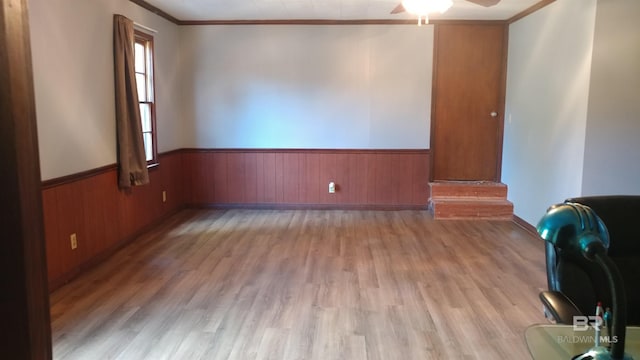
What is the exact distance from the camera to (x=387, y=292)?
3.64 m

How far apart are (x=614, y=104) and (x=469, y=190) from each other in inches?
92.3

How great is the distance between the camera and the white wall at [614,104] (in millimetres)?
4008

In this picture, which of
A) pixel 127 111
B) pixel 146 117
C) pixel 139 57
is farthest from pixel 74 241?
pixel 139 57

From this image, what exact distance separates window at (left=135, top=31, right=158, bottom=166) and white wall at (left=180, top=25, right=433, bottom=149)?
95 cm

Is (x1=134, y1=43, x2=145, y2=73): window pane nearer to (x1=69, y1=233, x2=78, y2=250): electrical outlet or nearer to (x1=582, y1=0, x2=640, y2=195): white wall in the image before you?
(x1=69, y1=233, x2=78, y2=250): electrical outlet

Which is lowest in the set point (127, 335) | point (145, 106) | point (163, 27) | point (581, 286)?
point (127, 335)

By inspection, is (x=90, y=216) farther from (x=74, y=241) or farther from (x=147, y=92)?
(x=147, y=92)

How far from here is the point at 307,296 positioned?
11.7 feet

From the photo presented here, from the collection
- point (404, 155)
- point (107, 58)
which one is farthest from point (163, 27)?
point (404, 155)

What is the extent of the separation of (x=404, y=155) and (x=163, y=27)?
3.43m

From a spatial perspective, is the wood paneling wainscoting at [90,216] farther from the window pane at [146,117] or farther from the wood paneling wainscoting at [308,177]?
the wood paneling wainscoting at [308,177]

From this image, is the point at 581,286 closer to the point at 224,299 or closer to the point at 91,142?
the point at 224,299

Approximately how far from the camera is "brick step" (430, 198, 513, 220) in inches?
236

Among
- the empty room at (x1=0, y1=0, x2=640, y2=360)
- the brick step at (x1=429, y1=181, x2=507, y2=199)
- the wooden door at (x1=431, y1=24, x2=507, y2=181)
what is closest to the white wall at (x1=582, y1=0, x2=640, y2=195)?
the empty room at (x1=0, y1=0, x2=640, y2=360)
